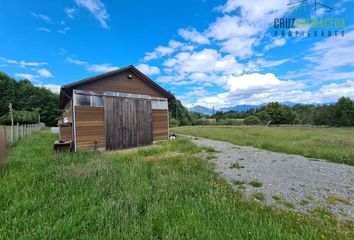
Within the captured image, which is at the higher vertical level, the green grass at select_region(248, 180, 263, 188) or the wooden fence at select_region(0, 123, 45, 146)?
the wooden fence at select_region(0, 123, 45, 146)

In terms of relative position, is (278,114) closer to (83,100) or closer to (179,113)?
(179,113)

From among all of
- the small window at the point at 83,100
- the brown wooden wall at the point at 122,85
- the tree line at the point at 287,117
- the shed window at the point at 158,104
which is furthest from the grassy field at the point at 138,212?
the tree line at the point at 287,117

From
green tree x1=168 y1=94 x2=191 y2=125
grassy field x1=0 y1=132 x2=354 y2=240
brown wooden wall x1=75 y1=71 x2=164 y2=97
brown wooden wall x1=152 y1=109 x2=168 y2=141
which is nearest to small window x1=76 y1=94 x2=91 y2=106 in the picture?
brown wooden wall x1=75 y1=71 x2=164 y2=97

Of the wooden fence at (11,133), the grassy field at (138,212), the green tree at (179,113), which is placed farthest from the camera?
the green tree at (179,113)

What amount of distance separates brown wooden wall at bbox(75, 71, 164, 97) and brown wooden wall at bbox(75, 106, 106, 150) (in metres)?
1.26

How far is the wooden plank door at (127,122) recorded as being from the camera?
1139 centimetres

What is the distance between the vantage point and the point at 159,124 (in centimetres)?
1414

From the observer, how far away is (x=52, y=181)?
4.69m

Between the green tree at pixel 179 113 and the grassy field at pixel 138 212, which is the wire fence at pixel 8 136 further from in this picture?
the green tree at pixel 179 113

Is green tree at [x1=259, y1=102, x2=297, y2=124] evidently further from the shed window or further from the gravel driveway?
the gravel driveway

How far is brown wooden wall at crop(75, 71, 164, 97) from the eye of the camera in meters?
10.9

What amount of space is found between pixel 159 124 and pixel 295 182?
33.5ft

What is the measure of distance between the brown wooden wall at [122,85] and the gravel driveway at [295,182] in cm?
771

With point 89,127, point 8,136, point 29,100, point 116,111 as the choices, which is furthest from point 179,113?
point 89,127
